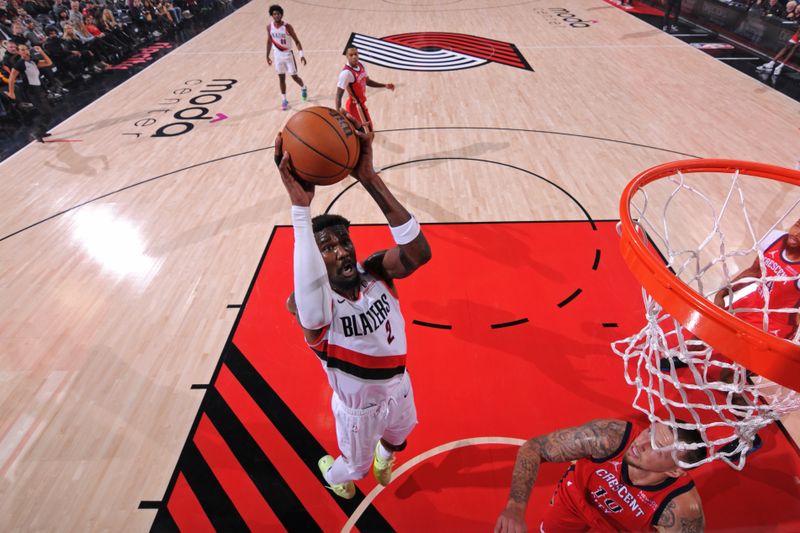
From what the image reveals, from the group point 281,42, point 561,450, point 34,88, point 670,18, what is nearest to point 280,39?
point 281,42

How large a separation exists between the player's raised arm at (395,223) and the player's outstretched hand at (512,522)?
1.17m

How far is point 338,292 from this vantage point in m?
2.10

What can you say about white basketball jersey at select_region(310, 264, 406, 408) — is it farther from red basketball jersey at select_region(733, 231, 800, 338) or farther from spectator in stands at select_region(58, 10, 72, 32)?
spectator in stands at select_region(58, 10, 72, 32)

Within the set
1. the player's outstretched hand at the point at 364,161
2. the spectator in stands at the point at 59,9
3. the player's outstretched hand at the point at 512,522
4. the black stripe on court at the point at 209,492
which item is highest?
the player's outstretched hand at the point at 364,161

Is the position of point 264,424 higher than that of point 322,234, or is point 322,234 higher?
point 322,234

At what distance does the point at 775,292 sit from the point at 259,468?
3.68m

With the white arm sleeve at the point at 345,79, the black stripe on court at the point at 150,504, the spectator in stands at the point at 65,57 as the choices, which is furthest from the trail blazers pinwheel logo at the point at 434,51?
the black stripe on court at the point at 150,504

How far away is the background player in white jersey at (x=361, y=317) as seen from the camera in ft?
6.22

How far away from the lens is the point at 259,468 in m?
3.05

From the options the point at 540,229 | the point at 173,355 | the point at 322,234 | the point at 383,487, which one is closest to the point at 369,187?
the point at 322,234

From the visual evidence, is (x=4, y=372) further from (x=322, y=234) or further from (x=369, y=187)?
(x=369, y=187)

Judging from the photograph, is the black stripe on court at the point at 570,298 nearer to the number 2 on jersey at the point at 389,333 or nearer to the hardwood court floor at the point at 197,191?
the hardwood court floor at the point at 197,191

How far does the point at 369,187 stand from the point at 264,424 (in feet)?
7.20

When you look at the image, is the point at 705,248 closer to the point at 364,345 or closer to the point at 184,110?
the point at 364,345
